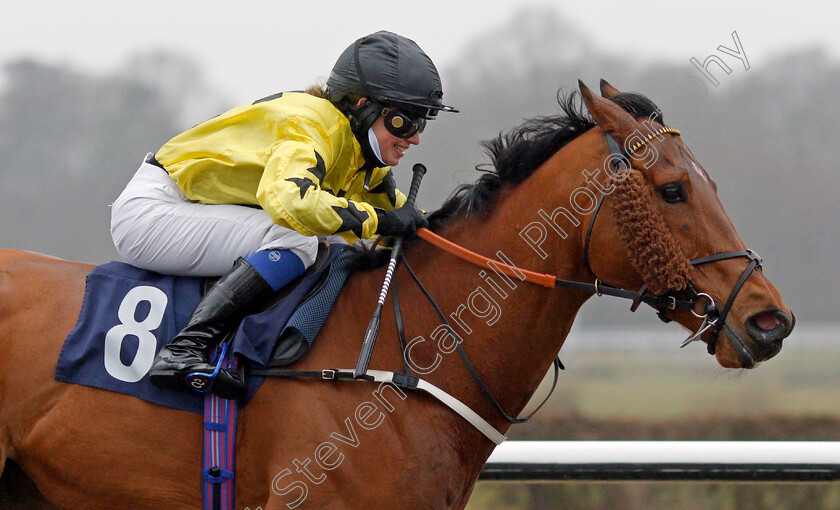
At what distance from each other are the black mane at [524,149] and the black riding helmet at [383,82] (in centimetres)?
28

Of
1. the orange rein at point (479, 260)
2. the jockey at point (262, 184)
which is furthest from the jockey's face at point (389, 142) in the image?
the orange rein at point (479, 260)

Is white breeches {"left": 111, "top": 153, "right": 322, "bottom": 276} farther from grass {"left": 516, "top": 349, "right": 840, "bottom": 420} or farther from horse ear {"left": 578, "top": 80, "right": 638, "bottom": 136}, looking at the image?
grass {"left": 516, "top": 349, "right": 840, "bottom": 420}

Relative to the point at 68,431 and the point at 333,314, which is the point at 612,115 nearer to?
the point at 333,314

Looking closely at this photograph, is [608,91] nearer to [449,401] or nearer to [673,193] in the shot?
[673,193]

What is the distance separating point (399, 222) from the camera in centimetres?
252

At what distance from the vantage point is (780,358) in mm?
6855

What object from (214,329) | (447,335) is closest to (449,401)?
(447,335)

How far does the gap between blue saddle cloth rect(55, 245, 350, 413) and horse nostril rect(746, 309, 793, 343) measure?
121 cm

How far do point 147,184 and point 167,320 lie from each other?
0.50m

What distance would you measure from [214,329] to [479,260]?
83cm

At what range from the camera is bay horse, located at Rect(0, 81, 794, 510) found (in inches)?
87.9

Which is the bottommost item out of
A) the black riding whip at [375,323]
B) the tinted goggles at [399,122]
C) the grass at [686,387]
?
the grass at [686,387]

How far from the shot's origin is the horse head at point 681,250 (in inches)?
84.5

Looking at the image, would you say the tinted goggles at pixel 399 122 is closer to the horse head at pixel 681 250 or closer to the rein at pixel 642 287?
the rein at pixel 642 287
